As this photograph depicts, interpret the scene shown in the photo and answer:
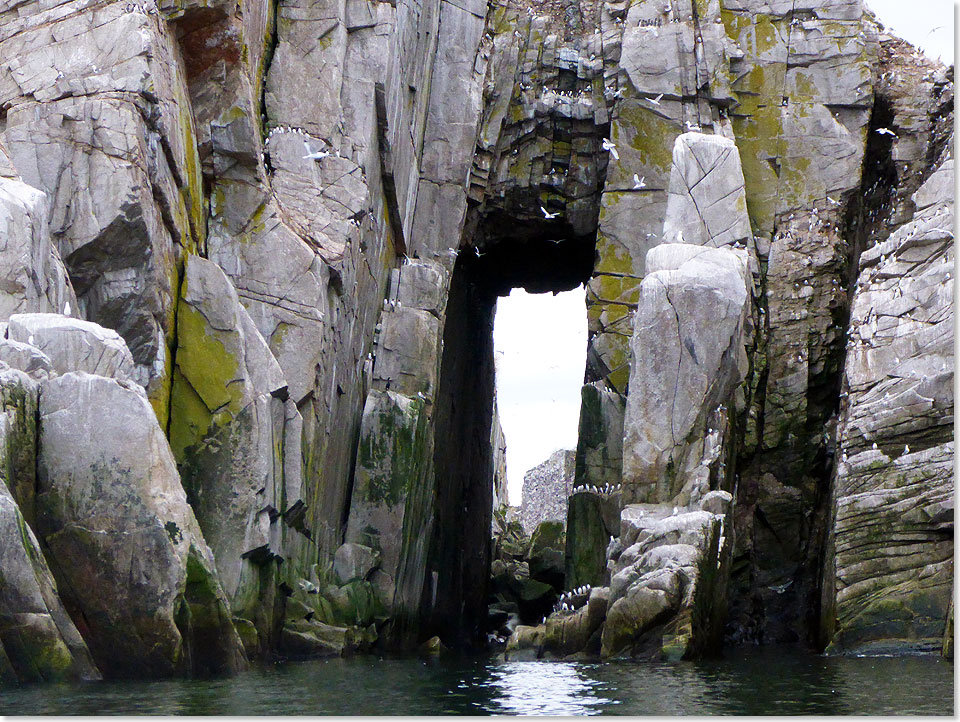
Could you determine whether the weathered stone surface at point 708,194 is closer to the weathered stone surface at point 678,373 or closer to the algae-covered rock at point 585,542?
the weathered stone surface at point 678,373

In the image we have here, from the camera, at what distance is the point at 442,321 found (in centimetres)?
3306

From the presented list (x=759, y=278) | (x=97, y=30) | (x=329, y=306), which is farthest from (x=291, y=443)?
(x=759, y=278)

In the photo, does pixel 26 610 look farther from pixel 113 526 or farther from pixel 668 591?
pixel 668 591

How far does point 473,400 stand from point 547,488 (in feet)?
42.4

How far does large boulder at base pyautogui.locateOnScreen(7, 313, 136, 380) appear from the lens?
59.2 feet

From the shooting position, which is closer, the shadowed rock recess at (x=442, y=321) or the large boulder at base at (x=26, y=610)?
the large boulder at base at (x=26, y=610)

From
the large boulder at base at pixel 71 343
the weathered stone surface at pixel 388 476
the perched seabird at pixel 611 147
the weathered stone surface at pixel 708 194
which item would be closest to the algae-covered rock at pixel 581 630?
the weathered stone surface at pixel 388 476

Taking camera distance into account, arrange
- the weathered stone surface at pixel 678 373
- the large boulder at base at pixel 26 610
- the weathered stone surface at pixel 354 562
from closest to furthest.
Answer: the large boulder at base at pixel 26 610, the weathered stone surface at pixel 678 373, the weathered stone surface at pixel 354 562

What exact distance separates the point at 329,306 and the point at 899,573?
13.0 meters

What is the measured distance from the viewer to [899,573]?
80.4ft

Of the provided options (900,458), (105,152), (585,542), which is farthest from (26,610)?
(585,542)

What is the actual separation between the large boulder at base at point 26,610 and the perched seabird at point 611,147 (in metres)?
22.6

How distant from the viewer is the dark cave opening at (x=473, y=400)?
37.2m

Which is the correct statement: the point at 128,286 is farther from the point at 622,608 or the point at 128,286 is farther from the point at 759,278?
the point at 759,278
